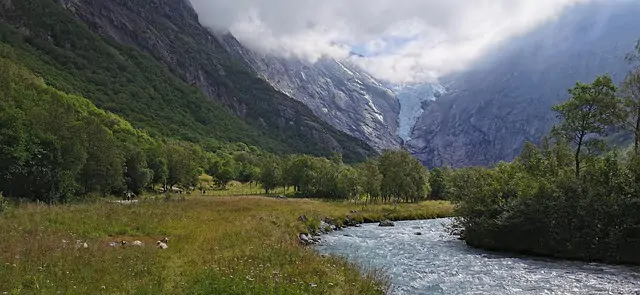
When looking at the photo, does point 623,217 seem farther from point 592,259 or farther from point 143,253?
point 143,253

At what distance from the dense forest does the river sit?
2465mm

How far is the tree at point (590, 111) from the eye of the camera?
43156 mm

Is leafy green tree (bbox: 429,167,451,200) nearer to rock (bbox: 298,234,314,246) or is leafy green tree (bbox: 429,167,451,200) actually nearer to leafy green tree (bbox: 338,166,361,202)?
leafy green tree (bbox: 338,166,361,202)

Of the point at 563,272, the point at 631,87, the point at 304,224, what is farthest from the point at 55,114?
the point at 631,87

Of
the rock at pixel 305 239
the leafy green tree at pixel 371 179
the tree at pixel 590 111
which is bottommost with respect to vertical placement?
the rock at pixel 305 239

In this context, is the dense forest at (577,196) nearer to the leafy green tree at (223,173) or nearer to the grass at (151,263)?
the grass at (151,263)

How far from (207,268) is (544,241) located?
3067cm

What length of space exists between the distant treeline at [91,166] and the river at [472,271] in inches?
1553

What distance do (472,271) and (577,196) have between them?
44.0 ft

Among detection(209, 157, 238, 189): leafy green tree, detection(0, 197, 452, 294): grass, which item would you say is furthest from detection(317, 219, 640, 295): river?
detection(209, 157, 238, 189): leafy green tree

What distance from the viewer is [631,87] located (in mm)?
42562

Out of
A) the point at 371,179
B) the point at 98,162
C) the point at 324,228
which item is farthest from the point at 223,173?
the point at 324,228

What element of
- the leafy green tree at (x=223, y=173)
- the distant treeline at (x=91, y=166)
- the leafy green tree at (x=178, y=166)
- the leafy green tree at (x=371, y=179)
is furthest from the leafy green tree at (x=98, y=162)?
the leafy green tree at (x=223, y=173)

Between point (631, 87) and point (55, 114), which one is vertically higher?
point (631, 87)
